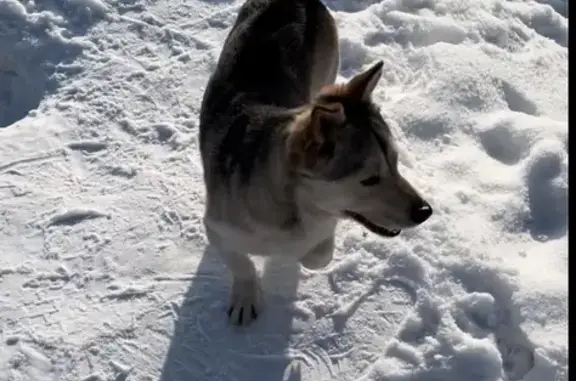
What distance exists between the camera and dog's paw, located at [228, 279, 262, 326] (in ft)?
13.6

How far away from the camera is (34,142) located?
5.05 meters

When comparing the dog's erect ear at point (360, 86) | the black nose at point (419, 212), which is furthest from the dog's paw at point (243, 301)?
the dog's erect ear at point (360, 86)

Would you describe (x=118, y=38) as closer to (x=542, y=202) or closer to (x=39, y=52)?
(x=39, y=52)

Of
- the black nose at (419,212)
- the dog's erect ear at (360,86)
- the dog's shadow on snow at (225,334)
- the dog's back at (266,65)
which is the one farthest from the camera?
the dog's shadow on snow at (225,334)

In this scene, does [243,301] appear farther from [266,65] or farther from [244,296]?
[266,65]

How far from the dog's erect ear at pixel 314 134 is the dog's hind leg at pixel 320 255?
76cm

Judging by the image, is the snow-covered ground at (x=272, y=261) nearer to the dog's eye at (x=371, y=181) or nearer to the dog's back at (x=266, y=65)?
the dog's back at (x=266, y=65)

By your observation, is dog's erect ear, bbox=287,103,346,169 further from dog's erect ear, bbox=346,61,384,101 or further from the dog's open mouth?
the dog's open mouth

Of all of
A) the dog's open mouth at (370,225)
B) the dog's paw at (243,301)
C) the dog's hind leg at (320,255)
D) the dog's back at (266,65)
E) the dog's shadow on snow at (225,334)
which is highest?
the dog's back at (266,65)

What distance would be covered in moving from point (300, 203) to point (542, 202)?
1.75 m

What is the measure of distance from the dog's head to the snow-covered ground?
89cm

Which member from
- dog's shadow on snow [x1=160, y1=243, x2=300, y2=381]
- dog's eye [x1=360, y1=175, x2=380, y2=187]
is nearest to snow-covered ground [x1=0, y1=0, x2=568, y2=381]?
dog's shadow on snow [x1=160, y1=243, x2=300, y2=381]

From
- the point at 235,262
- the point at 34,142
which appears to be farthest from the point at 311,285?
the point at 34,142

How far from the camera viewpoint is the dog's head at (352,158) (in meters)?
3.25
